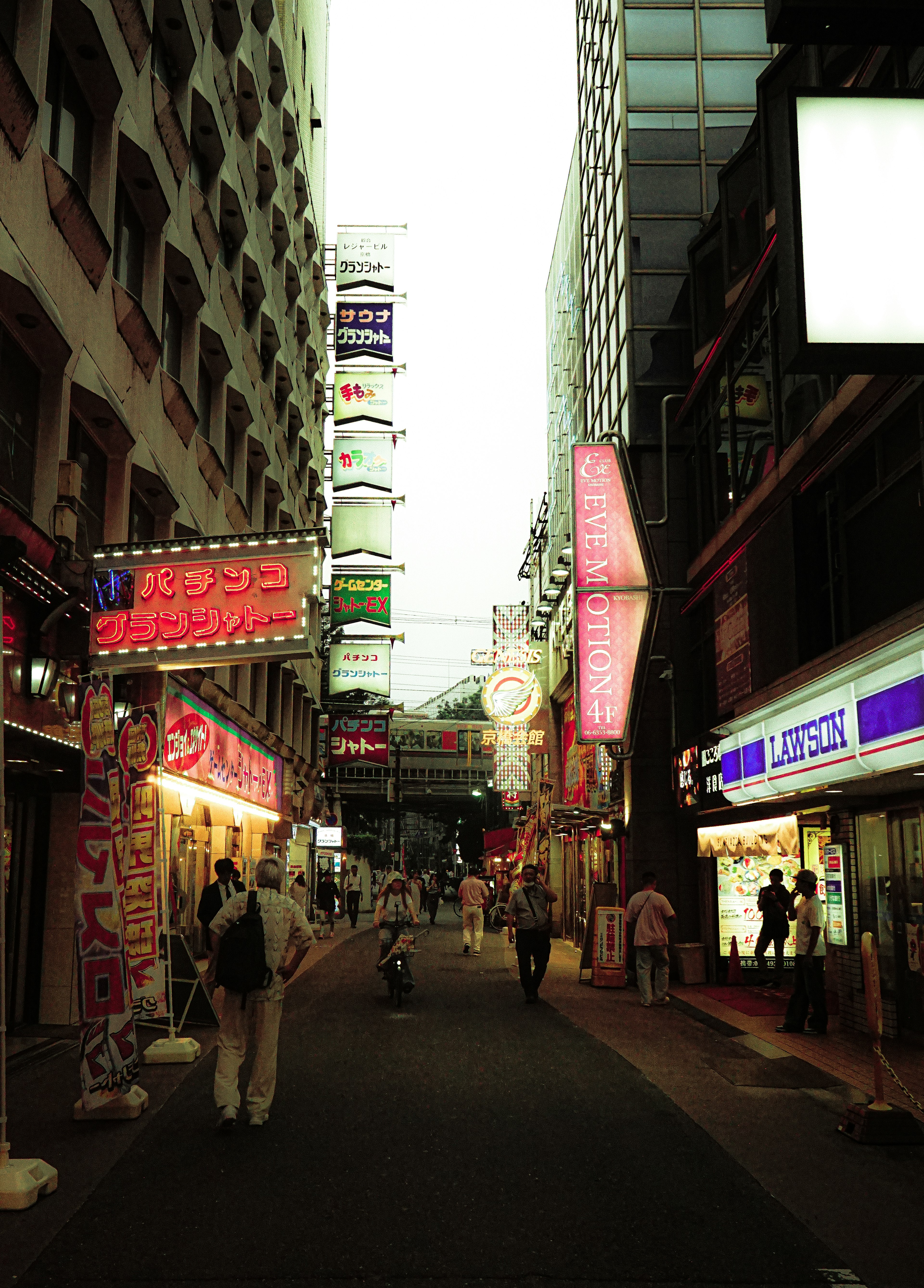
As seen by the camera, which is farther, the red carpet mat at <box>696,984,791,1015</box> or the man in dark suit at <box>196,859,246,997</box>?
the red carpet mat at <box>696,984,791,1015</box>

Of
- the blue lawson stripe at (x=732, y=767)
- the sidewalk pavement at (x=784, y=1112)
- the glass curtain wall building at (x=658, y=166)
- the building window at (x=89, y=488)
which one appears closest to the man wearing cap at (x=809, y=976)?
the sidewalk pavement at (x=784, y=1112)

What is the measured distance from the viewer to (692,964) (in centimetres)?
1891

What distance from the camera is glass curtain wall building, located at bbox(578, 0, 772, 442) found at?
23000 mm

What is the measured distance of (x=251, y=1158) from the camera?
6.89 meters

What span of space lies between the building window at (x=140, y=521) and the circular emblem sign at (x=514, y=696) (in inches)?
805

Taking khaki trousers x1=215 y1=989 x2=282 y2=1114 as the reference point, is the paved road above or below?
below

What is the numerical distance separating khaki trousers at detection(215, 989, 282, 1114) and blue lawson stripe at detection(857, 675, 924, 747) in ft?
17.9

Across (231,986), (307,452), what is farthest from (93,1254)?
(307,452)

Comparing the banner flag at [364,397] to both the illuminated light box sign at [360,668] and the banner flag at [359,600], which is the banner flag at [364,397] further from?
the illuminated light box sign at [360,668]

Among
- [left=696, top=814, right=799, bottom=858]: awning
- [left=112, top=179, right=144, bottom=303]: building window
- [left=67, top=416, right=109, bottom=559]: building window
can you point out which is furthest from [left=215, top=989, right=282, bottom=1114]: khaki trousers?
[left=696, top=814, right=799, bottom=858]: awning

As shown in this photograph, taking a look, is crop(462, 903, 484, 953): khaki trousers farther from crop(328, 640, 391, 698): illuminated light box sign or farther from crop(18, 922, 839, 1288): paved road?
crop(328, 640, 391, 698): illuminated light box sign

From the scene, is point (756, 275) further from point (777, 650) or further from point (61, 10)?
→ point (61, 10)

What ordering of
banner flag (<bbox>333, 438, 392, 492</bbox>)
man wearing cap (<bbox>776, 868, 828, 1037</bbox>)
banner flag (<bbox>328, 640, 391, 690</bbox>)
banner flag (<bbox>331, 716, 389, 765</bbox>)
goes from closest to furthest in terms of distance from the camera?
man wearing cap (<bbox>776, 868, 828, 1037</bbox>), banner flag (<bbox>333, 438, 392, 492</bbox>), banner flag (<bbox>328, 640, 391, 690</bbox>), banner flag (<bbox>331, 716, 389, 765</bbox>)

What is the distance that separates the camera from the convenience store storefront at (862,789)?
9.90 metres
